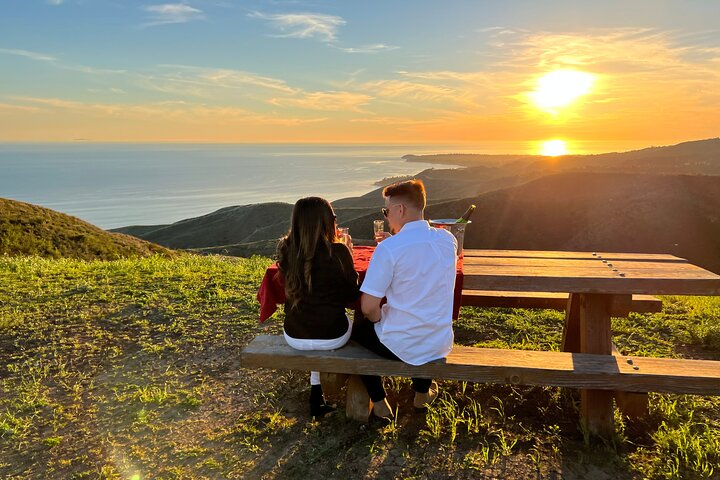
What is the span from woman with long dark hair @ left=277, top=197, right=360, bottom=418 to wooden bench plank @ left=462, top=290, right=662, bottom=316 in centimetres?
206

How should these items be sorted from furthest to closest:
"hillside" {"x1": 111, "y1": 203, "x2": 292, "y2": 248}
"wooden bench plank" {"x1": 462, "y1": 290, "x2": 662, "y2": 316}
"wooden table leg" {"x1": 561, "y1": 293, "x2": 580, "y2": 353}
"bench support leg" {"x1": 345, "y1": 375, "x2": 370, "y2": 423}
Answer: "hillside" {"x1": 111, "y1": 203, "x2": 292, "y2": 248} → "wooden bench plank" {"x1": 462, "y1": 290, "x2": 662, "y2": 316} → "wooden table leg" {"x1": 561, "y1": 293, "x2": 580, "y2": 353} → "bench support leg" {"x1": 345, "y1": 375, "x2": 370, "y2": 423}

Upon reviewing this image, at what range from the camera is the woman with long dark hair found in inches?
147

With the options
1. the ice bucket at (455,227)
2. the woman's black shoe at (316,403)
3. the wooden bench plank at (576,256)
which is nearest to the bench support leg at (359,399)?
the woman's black shoe at (316,403)

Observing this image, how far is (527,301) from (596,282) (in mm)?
1953

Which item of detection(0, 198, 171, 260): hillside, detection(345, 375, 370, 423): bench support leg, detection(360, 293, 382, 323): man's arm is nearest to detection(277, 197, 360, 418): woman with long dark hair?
detection(360, 293, 382, 323): man's arm

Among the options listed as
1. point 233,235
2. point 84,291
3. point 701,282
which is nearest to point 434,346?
point 701,282

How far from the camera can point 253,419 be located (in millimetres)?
4426

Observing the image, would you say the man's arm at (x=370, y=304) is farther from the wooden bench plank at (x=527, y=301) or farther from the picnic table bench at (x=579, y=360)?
the wooden bench plank at (x=527, y=301)

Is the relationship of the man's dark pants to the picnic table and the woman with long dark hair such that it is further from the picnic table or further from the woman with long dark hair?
the picnic table

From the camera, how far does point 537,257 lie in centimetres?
503

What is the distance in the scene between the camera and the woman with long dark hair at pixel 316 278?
147 inches

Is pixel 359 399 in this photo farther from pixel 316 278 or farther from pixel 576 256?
pixel 576 256

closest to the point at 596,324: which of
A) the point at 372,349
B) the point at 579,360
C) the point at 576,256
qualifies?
the point at 579,360

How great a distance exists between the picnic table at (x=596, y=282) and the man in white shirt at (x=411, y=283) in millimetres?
450
